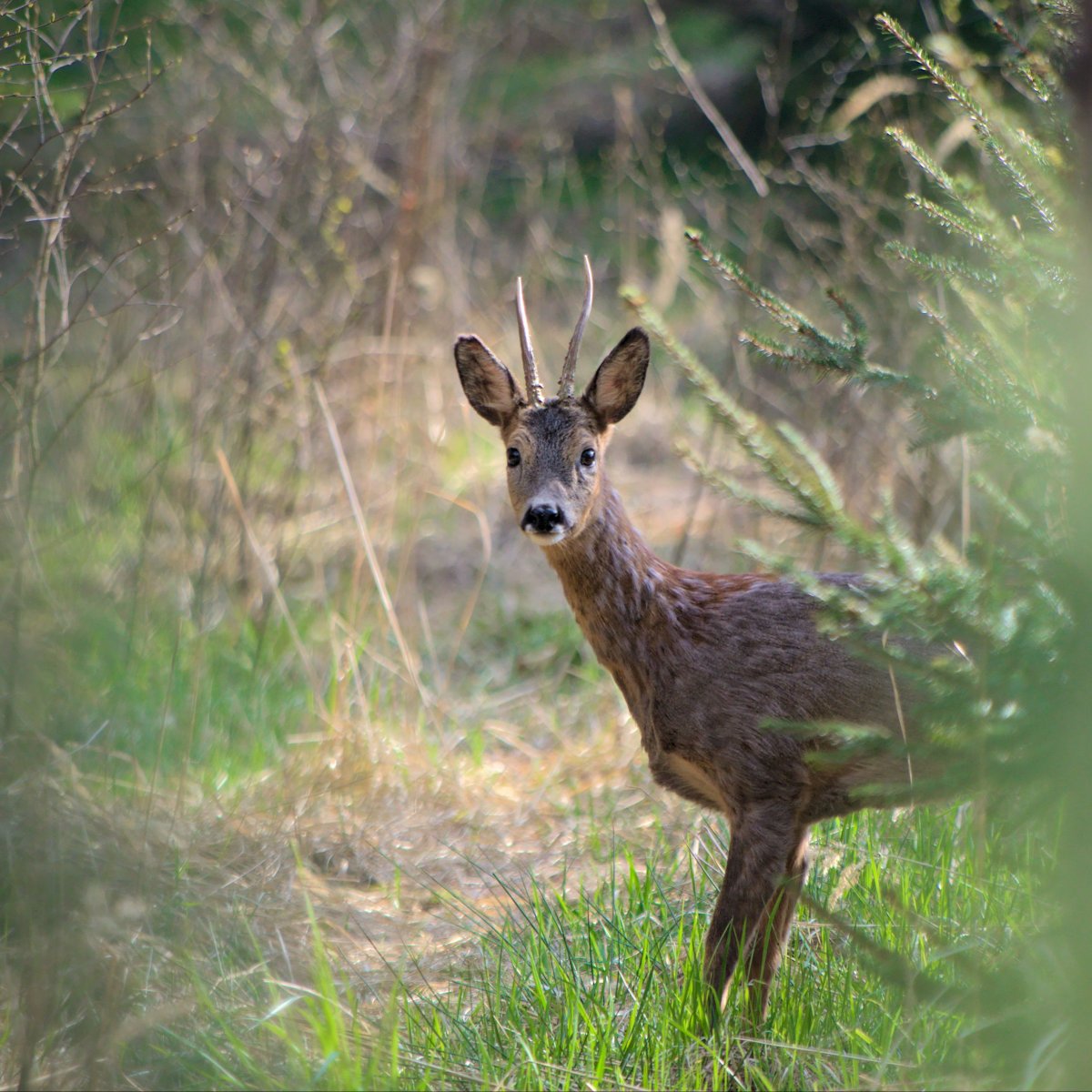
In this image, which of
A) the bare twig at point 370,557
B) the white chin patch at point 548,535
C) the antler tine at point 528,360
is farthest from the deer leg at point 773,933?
the bare twig at point 370,557

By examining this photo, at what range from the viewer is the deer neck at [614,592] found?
3861 millimetres

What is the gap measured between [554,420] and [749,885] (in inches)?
60.6

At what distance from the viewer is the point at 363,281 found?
23.3 feet

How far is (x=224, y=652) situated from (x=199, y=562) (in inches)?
28.1

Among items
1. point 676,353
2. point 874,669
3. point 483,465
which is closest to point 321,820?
point 874,669

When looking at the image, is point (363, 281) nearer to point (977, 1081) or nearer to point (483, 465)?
point (483, 465)

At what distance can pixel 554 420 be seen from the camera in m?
4.10

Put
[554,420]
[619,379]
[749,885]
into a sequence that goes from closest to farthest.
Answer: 1. [749,885]
2. [554,420]
3. [619,379]

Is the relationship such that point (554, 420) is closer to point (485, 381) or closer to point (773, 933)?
point (485, 381)

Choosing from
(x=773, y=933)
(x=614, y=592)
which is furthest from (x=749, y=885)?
(x=614, y=592)

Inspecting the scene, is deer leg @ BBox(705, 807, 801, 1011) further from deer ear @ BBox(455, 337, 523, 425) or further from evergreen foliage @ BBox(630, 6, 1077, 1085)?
deer ear @ BBox(455, 337, 523, 425)

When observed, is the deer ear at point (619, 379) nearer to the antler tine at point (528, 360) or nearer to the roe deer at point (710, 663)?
the roe deer at point (710, 663)

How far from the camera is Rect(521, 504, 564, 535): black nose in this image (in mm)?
3703

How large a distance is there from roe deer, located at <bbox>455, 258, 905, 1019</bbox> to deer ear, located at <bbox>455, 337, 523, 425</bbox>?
28 millimetres
